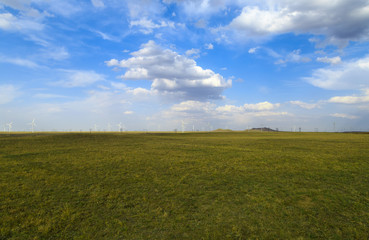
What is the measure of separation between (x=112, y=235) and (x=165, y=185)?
816cm

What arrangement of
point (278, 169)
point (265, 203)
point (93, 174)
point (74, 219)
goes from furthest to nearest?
point (278, 169) → point (93, 174) → point (265, 203) → point (74, 219)

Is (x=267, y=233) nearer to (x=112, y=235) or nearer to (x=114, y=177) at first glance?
(x=112, y=235)

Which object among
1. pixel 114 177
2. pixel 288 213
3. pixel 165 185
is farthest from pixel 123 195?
pixel 288 213

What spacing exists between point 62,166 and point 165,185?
1520 centimetres

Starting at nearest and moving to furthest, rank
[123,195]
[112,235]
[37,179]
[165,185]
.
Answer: [112,235]
[123,195]
[165,185]
[37,179]

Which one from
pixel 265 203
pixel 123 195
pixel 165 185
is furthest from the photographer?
pixel 165 185

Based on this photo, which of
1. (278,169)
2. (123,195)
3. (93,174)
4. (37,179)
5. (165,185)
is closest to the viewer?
(123,195)

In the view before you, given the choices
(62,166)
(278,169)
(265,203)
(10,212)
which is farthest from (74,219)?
(278,169)

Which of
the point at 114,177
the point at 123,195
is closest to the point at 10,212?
the point at 123,195

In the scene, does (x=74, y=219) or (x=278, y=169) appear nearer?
(x=74, y=219)

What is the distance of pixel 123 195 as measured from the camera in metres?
16.8

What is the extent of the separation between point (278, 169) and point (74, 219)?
72.0ft

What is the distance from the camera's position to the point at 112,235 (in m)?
11.4

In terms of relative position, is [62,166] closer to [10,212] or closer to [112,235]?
[10,212]
